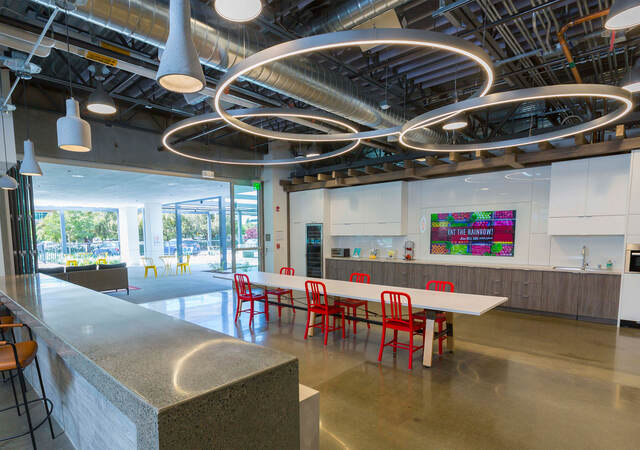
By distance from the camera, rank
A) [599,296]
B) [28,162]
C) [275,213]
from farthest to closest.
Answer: [275,213] → [599,296] → [28,162]

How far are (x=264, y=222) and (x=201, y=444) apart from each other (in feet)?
28.2

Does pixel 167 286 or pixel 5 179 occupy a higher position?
pixel 5 179

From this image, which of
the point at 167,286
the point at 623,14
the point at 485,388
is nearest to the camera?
the point at 623,14

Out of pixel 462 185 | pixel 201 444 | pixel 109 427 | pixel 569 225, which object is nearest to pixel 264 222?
pixel 462 185

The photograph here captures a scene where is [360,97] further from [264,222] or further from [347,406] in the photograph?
[264,222]

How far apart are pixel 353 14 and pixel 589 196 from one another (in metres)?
5.12

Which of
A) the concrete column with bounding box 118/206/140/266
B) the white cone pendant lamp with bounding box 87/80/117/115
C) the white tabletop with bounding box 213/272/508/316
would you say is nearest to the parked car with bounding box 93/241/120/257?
the concrete column with bounding box 118/206/140/266

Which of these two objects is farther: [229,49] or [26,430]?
[229,49]

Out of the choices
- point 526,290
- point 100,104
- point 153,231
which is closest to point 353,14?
point 100,104

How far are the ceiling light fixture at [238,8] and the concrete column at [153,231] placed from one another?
15625mm

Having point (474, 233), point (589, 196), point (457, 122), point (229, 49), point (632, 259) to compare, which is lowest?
point (632, 259)

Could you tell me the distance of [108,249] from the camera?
16328 millimetres

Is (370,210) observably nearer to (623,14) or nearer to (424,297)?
(424,297)

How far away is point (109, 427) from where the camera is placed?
166 centimetres
